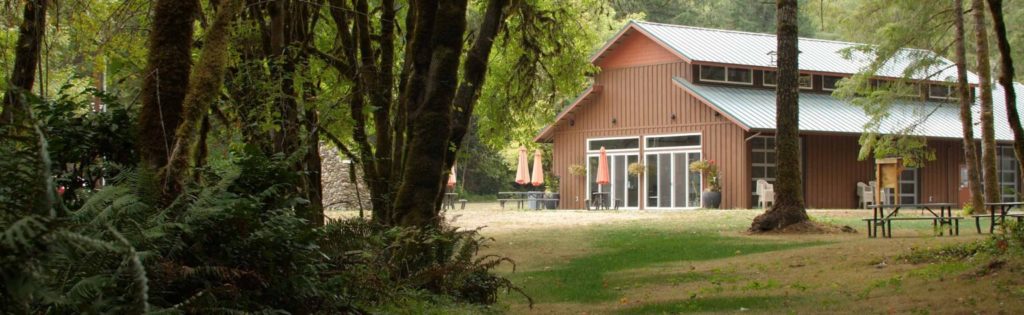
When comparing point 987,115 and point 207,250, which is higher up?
point 987,115

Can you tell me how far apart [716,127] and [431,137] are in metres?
28.2

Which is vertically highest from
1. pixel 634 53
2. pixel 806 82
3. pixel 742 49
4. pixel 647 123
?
pixel 742 49

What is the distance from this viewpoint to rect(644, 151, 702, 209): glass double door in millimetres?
37844

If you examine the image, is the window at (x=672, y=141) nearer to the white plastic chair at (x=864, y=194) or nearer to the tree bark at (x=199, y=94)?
the white plastic chair at (x=864, y=194)

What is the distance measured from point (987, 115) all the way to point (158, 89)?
72.9 feet

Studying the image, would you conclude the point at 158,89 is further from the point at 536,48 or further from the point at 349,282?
the point at 536,48

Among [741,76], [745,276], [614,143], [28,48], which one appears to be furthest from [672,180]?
[28,48]

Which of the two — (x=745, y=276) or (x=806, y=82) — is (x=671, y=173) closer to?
(x=806, y=82)

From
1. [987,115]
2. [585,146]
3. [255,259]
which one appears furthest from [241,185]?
[585,146]

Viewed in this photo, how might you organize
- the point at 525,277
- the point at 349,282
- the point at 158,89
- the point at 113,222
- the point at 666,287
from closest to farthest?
the point at 113,222 < the point at 158,89 < the point at 349,282 < the point at 666,287 < the point at 525,277

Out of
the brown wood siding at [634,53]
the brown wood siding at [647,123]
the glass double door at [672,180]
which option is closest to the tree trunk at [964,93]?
the brown wood siding at [647,123]

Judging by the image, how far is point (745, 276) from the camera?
41.8 ft

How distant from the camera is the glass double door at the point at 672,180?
124ft

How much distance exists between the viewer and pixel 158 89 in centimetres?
466
